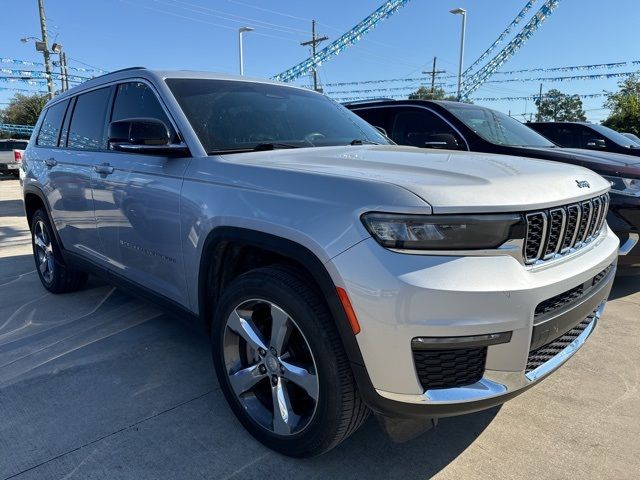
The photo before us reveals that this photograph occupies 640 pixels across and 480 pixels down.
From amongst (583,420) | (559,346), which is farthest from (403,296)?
(583,420)

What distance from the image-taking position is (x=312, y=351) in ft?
6.48

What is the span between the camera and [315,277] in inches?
75.8

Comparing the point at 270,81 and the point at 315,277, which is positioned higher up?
the point at 270,81

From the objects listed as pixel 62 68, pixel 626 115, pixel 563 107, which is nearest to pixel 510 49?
pixel 626 115

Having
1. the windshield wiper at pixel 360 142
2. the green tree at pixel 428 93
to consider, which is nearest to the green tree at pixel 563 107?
the green tree at pixel 428 93

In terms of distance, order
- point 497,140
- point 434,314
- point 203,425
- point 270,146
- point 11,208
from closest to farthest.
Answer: point 434,314
point 203,425
point 270,146
point 497,140
point 11,208

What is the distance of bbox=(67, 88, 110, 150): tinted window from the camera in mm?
3645

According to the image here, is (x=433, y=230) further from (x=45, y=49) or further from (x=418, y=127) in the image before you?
(x=45, y=49)

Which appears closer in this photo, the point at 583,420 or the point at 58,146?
the point at 583,420

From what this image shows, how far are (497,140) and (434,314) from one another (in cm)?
442

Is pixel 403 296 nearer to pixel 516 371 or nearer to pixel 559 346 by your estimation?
pixel 516 371

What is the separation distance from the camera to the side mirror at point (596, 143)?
7662mm

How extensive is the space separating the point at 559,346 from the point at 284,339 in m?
1.20

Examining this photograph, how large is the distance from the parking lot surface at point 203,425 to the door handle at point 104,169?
1228mm
